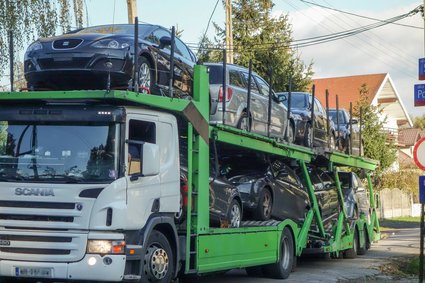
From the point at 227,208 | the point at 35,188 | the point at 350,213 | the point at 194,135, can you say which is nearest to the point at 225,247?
the point at 227,208

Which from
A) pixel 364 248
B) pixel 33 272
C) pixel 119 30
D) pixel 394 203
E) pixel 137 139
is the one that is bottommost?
pixel 364 248

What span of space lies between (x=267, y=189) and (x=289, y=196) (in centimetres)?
117

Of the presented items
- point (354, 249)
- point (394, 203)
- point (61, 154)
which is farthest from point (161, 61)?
point (394, 203)

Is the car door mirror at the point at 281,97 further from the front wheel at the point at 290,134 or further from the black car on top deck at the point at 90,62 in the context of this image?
the black car on top deck at the point at 90,62

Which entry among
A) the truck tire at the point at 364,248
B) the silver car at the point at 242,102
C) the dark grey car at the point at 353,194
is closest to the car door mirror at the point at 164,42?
the silver car at the point at 242,102

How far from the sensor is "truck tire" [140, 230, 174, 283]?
8.29m

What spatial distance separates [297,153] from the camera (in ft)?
45.0

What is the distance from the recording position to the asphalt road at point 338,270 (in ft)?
41.4

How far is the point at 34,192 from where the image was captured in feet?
26.1

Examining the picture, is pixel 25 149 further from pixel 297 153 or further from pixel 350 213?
pixel 350 213

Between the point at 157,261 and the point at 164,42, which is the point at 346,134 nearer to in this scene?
the point at 164,42

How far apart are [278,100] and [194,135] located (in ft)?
14.5

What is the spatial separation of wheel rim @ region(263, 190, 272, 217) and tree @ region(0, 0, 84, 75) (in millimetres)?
5746

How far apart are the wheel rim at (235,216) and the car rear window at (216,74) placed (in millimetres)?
2088
